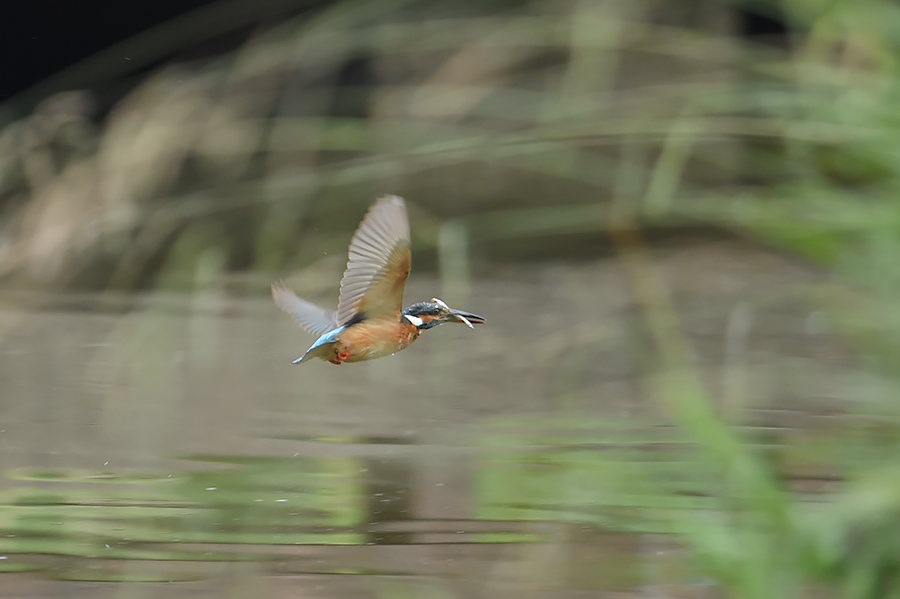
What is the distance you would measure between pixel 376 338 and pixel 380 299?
3cm

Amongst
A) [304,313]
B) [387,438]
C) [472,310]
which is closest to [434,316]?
[304,313]

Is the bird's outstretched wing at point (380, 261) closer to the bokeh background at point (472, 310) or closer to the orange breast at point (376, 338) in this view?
the orange breast at point (376, 338)

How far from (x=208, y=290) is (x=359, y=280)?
1419 mm

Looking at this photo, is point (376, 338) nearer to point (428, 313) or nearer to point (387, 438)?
point (428, 313)

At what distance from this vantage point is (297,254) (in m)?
2.41

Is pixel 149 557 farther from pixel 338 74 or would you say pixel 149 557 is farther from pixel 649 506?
pixel 338 74

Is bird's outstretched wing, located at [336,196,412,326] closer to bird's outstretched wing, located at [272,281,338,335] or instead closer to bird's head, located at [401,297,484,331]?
bird's head, located at [401,297,484,331]

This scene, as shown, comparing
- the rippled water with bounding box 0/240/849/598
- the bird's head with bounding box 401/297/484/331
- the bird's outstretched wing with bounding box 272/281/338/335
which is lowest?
the rippled water with bounding box 0/240/849/598

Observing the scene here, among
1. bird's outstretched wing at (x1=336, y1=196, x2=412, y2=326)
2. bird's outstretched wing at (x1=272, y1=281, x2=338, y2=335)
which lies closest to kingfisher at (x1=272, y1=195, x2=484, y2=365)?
bird's outstretched wing at (x1=336, y1=196, x2=412, y2=326)

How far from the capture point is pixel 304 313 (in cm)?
108

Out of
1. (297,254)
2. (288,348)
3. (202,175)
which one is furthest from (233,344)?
(202,175)

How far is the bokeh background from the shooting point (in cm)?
104

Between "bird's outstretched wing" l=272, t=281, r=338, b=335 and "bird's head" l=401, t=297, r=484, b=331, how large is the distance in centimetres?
15

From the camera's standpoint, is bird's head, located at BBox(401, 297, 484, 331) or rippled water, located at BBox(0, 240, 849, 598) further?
rippled water, located at BBox(0, 240, 849, 598)
